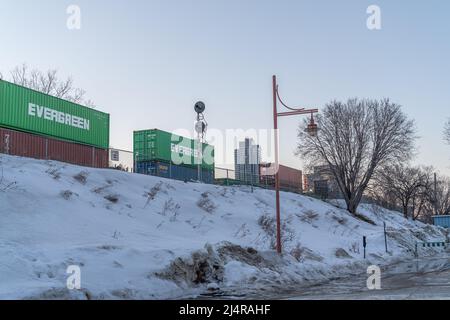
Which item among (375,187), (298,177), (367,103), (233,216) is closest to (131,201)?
(233,216)

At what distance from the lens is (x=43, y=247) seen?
1143cm

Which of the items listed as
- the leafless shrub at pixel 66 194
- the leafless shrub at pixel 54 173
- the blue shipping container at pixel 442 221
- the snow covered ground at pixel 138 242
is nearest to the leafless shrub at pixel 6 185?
the snow covered ground at pixel 138 242

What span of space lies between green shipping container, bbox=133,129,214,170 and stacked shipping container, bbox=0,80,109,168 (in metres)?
5.98

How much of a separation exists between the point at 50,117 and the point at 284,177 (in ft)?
111

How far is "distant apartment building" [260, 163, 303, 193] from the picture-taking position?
50.3 meters

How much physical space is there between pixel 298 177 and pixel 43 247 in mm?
51741


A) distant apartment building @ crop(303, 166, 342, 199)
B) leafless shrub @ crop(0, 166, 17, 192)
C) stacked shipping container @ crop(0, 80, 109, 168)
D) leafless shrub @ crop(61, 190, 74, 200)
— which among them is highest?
stacked shipping container @ crop(0, 80, 109, 168)

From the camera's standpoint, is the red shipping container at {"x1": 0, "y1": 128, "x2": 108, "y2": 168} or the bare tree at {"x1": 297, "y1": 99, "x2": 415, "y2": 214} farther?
the bare tree at {"x1": 297, "y1": 99, "x2": 415, "y2": 214}

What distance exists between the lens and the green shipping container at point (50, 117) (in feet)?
80.3

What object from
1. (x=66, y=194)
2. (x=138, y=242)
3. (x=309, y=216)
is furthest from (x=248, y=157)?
(x=138, y=242)

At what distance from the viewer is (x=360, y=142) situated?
46188mm

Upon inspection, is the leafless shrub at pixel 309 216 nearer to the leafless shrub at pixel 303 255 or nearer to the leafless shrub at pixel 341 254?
the leafless shrub at pixel 341 254

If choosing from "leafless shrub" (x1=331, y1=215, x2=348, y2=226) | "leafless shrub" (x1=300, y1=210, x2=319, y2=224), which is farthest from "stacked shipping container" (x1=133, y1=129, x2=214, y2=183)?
"leafless shrub" (x1=331, y1=215, x2=348, y2=226)

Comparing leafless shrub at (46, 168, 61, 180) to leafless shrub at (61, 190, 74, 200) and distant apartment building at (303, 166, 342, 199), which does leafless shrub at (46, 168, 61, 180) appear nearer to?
leafless shrub at (61, 190, 74, 200)
